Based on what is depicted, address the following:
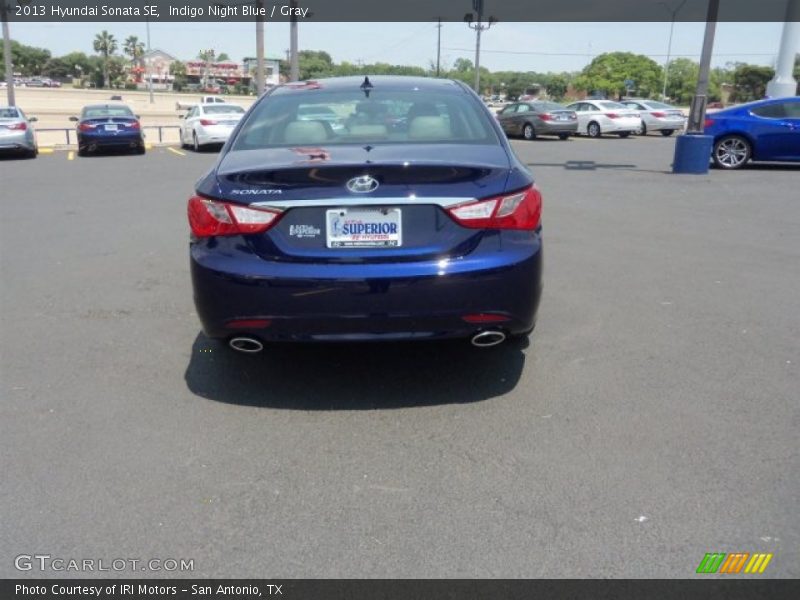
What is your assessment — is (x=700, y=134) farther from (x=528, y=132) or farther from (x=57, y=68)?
(x=57, y=68)

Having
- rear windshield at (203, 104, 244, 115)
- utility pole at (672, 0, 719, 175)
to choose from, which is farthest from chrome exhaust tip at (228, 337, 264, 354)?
rear windshield at (203, 104, 244, 115)

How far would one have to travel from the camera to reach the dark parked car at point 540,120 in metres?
26.2

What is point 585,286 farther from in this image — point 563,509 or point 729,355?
point 563,509

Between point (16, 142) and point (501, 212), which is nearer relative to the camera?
point (501, 212)

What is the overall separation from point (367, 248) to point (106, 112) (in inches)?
814

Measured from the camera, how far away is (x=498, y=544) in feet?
9.04

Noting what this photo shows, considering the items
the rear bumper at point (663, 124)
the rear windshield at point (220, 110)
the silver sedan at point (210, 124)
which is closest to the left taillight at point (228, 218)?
the silver sedan at point (210, 124)

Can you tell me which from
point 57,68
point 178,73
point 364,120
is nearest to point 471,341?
point 364,120

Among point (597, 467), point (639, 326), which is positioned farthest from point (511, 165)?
point (639, 326)

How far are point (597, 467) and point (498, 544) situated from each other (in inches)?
29.3

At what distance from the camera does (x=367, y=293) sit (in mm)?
3523

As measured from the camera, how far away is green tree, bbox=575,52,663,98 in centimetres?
9812

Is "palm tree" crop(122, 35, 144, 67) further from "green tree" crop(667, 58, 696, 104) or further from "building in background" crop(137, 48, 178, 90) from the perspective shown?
"green tree" crop(667, 58, 696, 104)

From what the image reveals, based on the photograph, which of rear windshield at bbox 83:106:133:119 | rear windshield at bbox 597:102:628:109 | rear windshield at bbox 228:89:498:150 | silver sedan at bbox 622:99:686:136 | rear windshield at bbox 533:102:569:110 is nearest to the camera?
rear windshield at bbox 228:89:498:150
